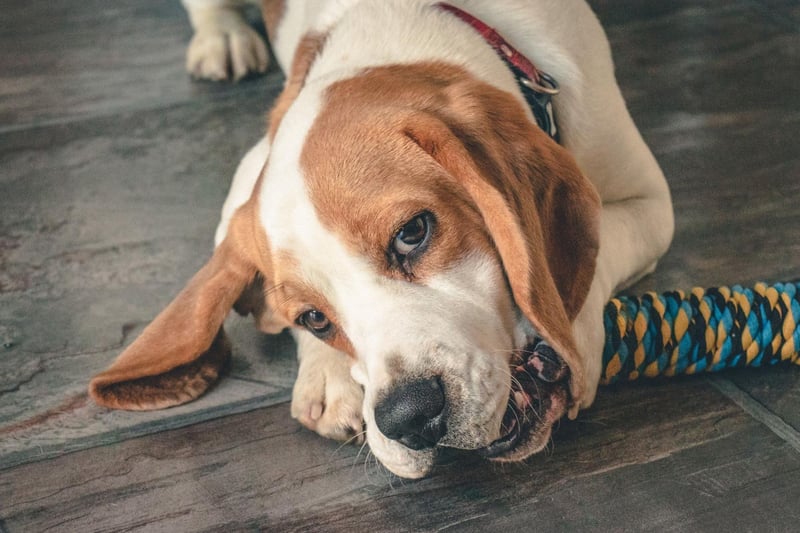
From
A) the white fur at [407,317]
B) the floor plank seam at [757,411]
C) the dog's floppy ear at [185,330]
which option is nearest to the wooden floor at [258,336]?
the floor plank seam at [757,411]

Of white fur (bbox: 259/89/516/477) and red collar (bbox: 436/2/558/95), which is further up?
red collar (bbox: 436/2/558/95)

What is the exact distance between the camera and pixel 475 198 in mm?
1970

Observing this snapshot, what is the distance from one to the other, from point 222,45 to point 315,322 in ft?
7.80

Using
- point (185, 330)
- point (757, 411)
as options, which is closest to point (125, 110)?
point (185, 330)

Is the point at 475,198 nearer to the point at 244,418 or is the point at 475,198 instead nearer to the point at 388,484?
the point at 388,484

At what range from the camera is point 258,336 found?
8.98ft

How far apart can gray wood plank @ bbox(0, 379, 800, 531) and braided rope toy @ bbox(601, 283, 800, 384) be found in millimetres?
73

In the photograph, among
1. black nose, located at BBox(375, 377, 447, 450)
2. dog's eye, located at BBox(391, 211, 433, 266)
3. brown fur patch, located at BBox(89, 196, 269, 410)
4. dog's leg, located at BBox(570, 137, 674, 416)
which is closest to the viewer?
black nose, located at BBox(375, 377, 447, 450)

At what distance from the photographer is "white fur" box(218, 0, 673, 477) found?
1.94 metres

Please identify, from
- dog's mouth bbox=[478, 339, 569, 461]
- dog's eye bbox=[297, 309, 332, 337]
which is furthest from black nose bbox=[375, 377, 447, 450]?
dog's eye bbox=[297, 309, 332, 337]

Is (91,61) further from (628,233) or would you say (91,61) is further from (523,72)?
(628,233)

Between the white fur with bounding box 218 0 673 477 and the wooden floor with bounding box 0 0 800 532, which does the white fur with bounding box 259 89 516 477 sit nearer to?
the white fur with bounding box 218 0 673 477

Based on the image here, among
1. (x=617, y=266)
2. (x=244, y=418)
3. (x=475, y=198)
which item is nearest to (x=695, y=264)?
(x=617, y=266)

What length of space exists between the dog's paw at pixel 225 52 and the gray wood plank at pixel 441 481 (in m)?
2.13
